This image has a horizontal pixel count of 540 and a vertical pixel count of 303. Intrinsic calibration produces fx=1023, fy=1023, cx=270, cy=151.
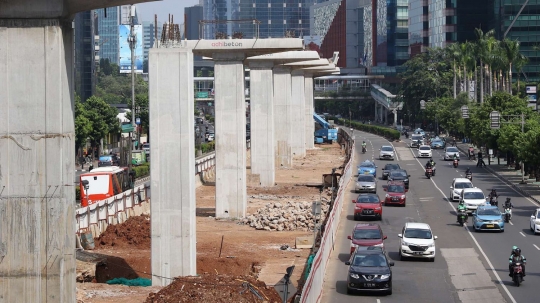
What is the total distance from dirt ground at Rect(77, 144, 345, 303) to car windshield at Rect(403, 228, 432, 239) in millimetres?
3648

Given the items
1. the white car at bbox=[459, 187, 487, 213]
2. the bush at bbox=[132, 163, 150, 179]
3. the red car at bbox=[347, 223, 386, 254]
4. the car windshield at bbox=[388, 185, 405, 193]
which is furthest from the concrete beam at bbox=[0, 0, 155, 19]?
the bush at bbox=[132, 163, 150, 179]

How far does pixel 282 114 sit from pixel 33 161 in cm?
6200

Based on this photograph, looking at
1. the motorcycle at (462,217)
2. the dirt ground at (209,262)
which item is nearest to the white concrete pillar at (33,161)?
the dirt ground at (209,262)

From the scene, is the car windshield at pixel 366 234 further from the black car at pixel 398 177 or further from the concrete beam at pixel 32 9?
the black car at pixel 398 177

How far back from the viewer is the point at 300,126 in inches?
3765

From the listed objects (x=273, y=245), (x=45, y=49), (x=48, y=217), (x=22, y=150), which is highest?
(x=45, y=49)

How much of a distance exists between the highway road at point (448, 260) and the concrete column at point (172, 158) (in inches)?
186

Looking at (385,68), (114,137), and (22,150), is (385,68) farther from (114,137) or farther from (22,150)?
(22,150)

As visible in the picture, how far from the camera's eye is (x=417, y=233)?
113ft

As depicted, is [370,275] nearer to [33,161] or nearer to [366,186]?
[33,161]

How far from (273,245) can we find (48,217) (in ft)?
66.8

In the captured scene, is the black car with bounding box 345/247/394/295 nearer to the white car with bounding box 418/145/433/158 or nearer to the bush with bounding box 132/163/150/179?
the bush with bounding box 132/163/150/179

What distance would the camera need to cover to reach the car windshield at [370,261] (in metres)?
28.5

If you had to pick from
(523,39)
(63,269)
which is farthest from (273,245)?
(523,39)
